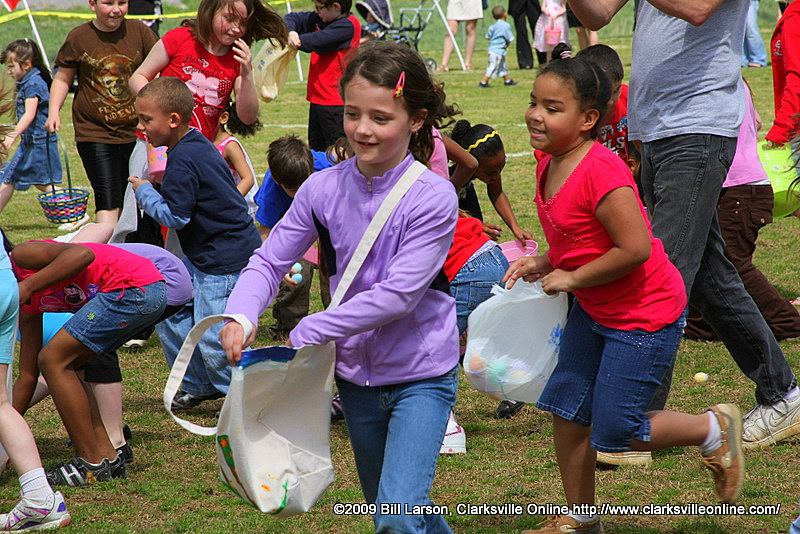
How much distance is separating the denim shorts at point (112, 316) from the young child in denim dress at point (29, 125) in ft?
18.9

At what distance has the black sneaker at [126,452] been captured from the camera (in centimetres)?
447

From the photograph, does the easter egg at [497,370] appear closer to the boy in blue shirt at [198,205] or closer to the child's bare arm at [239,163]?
the boy in blue shirt at [198,205]

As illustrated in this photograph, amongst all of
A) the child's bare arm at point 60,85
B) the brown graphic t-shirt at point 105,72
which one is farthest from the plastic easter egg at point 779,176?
the child's bare arm at point 60,85

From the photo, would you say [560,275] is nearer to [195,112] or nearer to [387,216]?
[387,216]

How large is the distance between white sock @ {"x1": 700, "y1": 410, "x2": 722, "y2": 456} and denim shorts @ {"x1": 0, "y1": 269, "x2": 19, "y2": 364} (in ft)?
8.55

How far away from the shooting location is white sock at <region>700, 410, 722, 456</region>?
11.6ft

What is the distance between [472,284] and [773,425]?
4.79ft

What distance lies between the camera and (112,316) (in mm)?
4199

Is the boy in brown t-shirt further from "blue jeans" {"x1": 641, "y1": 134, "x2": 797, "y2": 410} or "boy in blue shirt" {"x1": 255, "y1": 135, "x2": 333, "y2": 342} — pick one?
"blue jeans" {"x1": 641, "y1": 134, "x2": 797, "y2": 410}

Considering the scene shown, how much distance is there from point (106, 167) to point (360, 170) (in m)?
4.86

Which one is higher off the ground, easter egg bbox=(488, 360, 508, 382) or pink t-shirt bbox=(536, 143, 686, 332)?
pink t-shirt bbox=(536, 143, 686, 332)

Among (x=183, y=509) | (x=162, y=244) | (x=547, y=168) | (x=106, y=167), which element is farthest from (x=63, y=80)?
(x=547, y=168)

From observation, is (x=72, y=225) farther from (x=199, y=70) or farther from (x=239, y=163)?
(x=199, y=70)

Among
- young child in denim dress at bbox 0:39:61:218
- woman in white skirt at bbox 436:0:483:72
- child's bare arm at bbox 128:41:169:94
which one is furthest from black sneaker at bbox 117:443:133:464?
woman in white skirt at bbox 436:0:483:72
